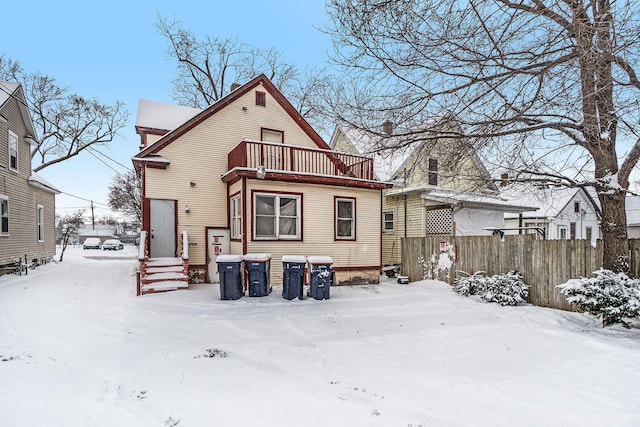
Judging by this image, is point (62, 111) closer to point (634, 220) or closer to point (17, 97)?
point (17, 97)

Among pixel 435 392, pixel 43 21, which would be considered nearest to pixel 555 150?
pixel 435 392

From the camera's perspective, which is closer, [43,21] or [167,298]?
[167,298]

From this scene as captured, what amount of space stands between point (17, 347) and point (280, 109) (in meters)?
10.6

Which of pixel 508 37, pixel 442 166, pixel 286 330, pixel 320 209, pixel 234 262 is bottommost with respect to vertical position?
pixel 286 330

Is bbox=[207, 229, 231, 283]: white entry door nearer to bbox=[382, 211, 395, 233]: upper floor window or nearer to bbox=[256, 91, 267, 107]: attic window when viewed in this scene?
bbox=[256, 91, 267, 107]: attic window

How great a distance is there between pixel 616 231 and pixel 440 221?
8261 millimetres

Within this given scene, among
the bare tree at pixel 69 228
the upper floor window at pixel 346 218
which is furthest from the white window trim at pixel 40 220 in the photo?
the upper floor window at pixel 346 218

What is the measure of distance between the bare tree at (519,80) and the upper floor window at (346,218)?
19.2ft

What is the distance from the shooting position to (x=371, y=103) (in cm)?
577

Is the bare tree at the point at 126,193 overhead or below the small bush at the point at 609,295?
overhead

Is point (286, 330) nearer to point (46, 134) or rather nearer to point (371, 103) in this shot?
point (371, 103)

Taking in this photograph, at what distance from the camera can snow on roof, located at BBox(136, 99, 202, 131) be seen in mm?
12828

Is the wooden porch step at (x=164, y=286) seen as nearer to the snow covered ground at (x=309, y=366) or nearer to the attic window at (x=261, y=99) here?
the snow covered ground at (x=309, y=366)

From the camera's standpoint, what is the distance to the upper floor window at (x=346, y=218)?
456 inches
